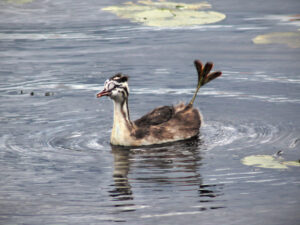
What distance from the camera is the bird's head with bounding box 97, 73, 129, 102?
11867mm

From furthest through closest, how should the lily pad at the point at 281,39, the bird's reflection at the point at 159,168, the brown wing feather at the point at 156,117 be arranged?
the lily pad at the point at 281,39 < the brown wing feather at the point at 156,117 < the bird's reflection at the point at 159,168

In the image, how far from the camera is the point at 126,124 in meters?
12.2

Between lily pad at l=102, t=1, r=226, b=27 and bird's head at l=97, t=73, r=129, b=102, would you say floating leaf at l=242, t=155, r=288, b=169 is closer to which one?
bird's head at l=97, t=73, r=129, b=102

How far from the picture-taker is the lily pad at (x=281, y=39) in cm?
1788

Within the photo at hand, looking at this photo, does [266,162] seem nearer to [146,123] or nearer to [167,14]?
[146,123]

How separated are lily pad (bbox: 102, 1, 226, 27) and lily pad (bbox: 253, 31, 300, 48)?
1.64m

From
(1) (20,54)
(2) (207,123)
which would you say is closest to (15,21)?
(1) (20,54)

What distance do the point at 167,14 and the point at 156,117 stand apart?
848 centimetres

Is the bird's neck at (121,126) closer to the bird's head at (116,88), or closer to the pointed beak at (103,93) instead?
the bird's head at (116,88)

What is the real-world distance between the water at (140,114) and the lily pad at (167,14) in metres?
0.47

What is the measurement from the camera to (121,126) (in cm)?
1209

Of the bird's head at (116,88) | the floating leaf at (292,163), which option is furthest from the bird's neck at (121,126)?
the floating leaf at (292,163)

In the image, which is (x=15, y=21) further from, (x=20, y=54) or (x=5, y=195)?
(x=5, y=195)

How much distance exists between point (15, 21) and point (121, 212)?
48.2 feet
